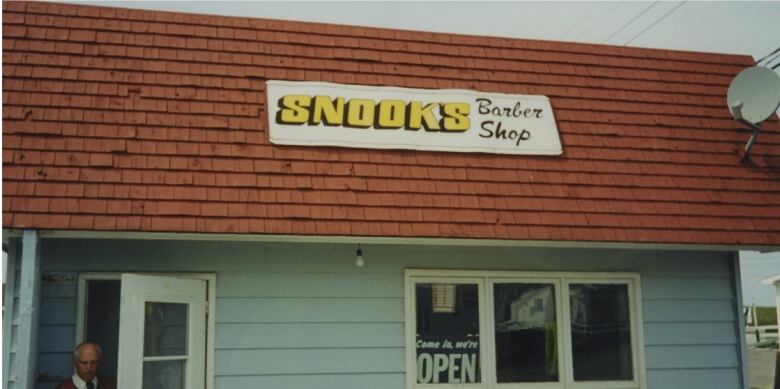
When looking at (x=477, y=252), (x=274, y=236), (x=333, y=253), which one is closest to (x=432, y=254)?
(x=477, y=252)

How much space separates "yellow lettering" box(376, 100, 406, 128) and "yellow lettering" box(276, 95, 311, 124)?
0.70m

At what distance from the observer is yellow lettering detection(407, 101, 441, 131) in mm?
7625

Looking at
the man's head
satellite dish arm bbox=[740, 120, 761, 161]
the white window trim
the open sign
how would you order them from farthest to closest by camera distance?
1. satellite dish arm bbox=[740, 120, 761, 161]
2. the open sign
3. the white window trim
4. the man's head

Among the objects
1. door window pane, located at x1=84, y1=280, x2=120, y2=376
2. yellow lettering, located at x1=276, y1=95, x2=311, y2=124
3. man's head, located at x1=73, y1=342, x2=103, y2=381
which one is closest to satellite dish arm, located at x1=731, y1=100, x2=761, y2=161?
yellow lettering, located at x1=276, y1=95, x2=311, y2=124

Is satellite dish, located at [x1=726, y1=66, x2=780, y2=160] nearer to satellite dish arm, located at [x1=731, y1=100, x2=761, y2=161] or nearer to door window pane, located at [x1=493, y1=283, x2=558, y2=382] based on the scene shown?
satellite dish arm, located at [x1=731, y1=100, x2=761, y2=161]

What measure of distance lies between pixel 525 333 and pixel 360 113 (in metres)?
2.64

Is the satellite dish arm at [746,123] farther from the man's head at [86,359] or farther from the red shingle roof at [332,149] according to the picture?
the man's head at [86,359]

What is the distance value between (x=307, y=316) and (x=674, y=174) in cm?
385

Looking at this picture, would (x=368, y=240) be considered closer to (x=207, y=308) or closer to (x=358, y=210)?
(x=358, y=210)

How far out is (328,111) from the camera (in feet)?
24.6

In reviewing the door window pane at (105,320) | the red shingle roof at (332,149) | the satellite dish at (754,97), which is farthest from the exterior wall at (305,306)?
the satellite dish at (754,97)

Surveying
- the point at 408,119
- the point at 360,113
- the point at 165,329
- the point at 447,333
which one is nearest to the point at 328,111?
the point at 360,113

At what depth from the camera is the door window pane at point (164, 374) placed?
6430 mm

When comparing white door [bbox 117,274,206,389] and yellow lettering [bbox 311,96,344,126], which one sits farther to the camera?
yellow lettering [bbox 311,96,344,126]
